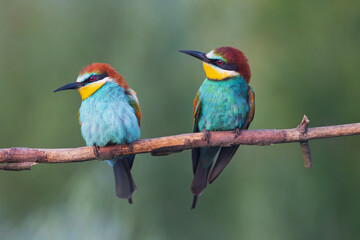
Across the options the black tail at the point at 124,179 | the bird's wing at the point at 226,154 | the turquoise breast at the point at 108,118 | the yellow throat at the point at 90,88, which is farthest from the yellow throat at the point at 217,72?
the black tail at the point at 124,179

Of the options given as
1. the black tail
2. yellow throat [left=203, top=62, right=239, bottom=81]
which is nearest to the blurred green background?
the black tail

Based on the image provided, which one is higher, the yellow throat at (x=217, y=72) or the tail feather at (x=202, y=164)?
the yellow throat at (x=217, y=72)

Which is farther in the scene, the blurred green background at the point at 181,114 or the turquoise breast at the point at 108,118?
the blurred green background at the point at 181,114

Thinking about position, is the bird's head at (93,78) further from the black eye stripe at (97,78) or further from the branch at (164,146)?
the branch at (164,146)

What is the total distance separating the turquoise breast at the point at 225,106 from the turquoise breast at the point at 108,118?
591 millimetres

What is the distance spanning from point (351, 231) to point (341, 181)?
55 cm

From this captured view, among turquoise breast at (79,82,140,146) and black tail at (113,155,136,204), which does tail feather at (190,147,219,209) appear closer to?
black tail at (113,155,136,204)

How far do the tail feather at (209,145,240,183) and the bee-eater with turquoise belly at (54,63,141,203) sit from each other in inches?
23.1

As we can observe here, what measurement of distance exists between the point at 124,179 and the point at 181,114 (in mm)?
1480

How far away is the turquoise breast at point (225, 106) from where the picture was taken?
10.8 ft

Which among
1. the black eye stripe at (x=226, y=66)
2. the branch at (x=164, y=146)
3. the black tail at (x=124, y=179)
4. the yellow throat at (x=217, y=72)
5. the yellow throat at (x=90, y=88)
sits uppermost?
the black eye stripe at (x=226, y=66)

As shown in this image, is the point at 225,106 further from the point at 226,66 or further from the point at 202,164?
the point at 202,164

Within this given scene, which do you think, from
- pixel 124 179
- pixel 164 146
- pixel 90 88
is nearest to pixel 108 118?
pixel 90 88

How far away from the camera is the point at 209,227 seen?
4.29m
